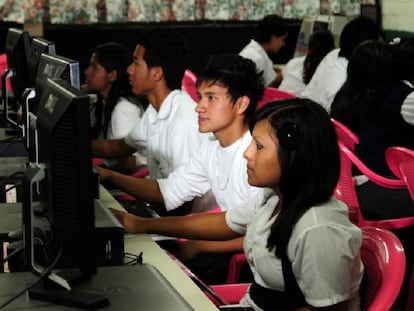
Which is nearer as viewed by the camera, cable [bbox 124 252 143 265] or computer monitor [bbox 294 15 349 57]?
cable [bbox 124 252 143 265]

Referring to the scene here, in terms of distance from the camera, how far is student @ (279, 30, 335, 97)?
605 cm

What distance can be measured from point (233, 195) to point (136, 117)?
1439mm

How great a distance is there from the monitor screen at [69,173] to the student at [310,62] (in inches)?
178

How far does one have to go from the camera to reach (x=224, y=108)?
2.95m

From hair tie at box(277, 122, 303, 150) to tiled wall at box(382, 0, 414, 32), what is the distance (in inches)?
180

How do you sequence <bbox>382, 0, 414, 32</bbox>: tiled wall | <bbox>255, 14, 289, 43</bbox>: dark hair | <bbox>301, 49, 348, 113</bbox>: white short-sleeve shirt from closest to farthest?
<bbox>301, 49, 348, 113</bbox>: white short-sleeve shirt, <bbox>382, 0, 414, 32</bbox>: tiled wall, <bbox>255, 14, 289, 43</bbox>: dark hair

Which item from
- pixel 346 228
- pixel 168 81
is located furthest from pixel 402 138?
pixel 346 228

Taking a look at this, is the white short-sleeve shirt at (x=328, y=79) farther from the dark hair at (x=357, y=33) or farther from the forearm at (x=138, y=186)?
the forearm at (x=138, y=186)

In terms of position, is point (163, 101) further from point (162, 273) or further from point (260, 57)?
point (260, 57)

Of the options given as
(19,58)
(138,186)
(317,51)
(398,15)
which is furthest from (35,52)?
(398,15)

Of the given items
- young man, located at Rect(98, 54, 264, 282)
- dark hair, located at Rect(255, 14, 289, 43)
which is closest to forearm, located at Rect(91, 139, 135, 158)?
young man, located at Rect(98, 54, 264, 282)

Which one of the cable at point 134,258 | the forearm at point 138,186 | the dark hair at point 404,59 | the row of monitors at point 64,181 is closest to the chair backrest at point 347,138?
the dark hair at point 404,59

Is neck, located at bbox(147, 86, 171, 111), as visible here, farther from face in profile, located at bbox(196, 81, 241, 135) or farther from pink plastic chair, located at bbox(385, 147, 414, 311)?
pink plastic chair, located at bbox(385, 147, 414, 311)

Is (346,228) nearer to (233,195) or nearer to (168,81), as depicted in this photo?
(233,195)
